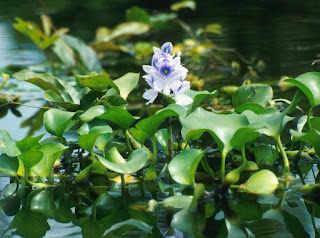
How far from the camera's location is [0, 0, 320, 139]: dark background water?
3.23 meters

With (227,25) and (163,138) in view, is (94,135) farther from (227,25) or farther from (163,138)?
(227,25)

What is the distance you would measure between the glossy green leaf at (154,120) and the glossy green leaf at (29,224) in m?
0.26

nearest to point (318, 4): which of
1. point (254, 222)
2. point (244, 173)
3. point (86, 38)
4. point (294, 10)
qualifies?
point (294, 10)

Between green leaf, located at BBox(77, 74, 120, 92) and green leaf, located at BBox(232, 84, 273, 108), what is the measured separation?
27 cm

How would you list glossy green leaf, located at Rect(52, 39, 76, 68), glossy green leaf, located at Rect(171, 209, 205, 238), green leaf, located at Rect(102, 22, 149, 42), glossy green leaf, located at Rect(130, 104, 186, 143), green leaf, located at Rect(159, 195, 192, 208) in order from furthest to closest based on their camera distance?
green leaf, located at Rect(102, 22, 149, 42)
glossy green leaf, located at Rect(52, 39, 76, 68)
glossy green leaf, located at Rect(130, 104, 186, 143)
green leaf, located at Rect(159, 195, 192, 208)
glossy green leaf, located at Rect(171, 209, 205, 238)

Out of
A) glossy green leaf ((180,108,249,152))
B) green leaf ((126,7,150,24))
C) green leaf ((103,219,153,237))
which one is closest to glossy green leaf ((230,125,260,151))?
glossy green leaf ((180,108,249,152))

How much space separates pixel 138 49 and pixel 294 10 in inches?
53.9

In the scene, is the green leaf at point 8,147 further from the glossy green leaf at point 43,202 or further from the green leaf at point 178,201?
the green leaf at point 178,201

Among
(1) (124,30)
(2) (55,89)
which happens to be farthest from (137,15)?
(2) (55,89)

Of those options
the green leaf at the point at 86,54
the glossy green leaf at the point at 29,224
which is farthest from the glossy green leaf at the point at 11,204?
the green leaf at the point at 86,54

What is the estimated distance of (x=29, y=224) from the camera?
4.42 ft

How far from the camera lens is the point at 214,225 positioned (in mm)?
1270

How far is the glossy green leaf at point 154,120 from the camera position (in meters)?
1.45

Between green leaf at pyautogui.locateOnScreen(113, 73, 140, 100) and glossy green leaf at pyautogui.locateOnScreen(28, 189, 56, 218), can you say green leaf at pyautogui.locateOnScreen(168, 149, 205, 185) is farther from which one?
green leaf at pyautogui.locateOnScreen(113, 73, 140, 100)
